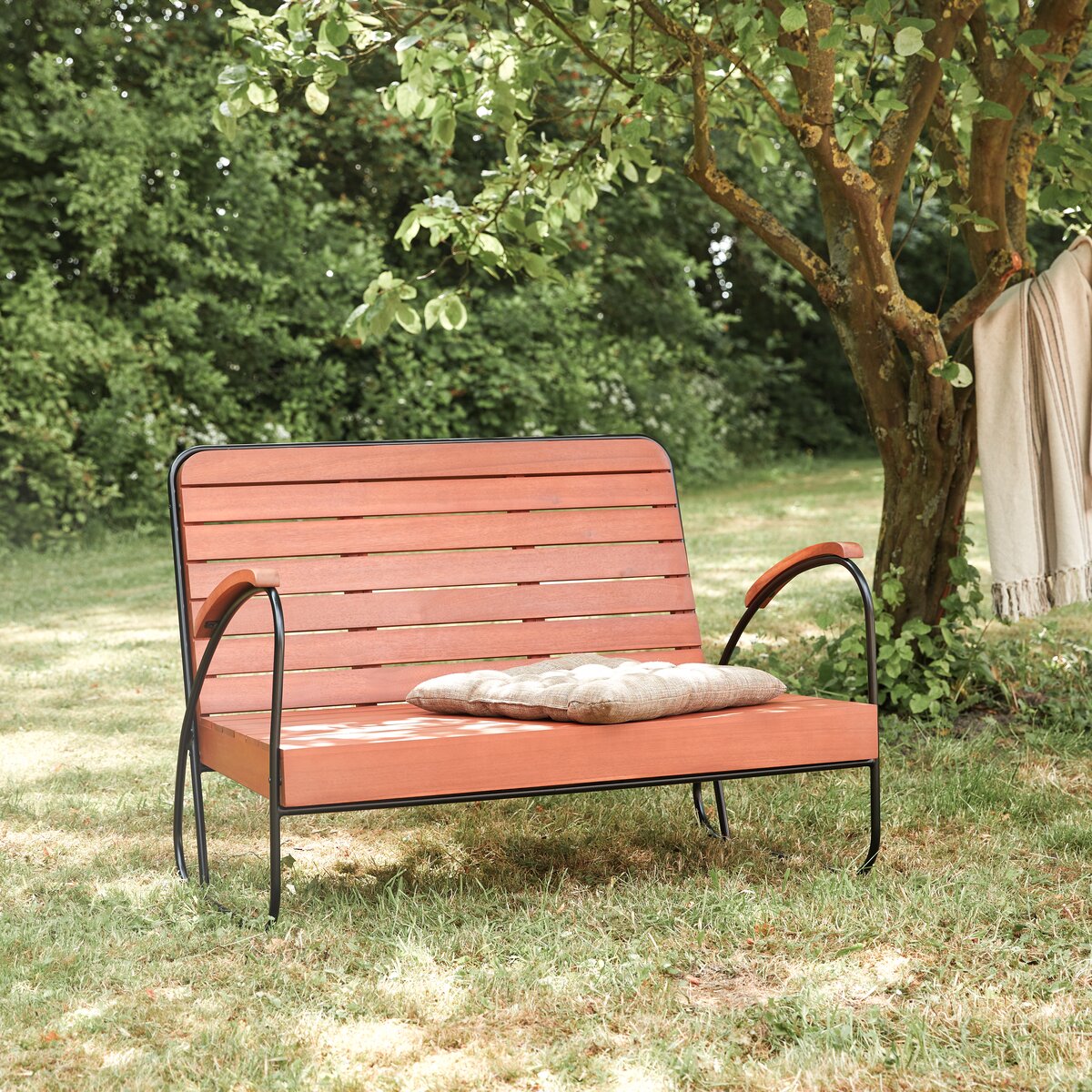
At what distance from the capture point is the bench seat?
2.27 meters

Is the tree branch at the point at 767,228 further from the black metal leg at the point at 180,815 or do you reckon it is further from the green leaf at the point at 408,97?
the black metal leg at the point at 180,815

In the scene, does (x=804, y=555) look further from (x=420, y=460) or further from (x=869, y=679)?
(x=420, y=460)

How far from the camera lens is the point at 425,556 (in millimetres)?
3137

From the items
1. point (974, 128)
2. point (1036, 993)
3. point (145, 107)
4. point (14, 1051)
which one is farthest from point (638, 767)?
point (145, 107)

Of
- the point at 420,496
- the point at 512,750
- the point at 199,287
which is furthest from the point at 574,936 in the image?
the point at 199,287

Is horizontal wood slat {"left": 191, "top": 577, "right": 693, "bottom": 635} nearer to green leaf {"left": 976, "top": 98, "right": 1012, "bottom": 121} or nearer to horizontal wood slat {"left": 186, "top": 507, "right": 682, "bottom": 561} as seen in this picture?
horizontal wood slat {"left": 186, "top": 507, "right": 682, "bottom": 561}

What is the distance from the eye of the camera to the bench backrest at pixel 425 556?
296 centimetres

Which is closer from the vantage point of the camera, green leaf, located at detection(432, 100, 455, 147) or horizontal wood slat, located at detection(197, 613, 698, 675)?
horizontal wood slat, located at detection(197, 613, 698, 675)

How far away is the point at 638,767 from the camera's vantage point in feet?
8.02

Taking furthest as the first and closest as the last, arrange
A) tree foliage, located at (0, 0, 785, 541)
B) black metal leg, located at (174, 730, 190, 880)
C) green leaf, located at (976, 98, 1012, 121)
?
tree foliage, located at (0, 0, 785, 541)
green leaf, located at (976, 98, 1012, 121)
black metal leg, located at (174, 730, 190, 880)

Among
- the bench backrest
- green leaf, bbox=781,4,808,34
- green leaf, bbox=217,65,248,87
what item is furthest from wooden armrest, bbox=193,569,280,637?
green leaf, bbox=781,4,808,34

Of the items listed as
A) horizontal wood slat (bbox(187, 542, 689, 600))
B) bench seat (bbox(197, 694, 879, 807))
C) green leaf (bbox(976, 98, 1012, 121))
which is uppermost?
green leaf (bbox(976, 98, 1012, 121))

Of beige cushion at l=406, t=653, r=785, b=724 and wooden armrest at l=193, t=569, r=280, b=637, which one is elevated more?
wooden armrest at l=193, t=569, r=280, b=637

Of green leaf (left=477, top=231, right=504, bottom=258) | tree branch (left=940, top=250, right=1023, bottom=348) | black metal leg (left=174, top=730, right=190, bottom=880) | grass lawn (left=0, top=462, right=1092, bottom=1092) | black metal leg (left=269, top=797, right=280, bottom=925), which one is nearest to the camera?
grass lawn (left=0, top=462, right=1092, bottom=1092)
